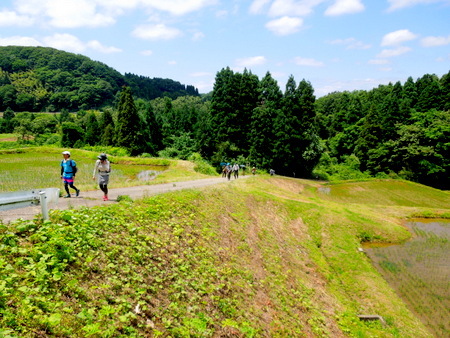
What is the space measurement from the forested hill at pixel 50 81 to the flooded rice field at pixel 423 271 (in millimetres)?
159612

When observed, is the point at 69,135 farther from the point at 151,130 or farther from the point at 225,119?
the point at 225,119

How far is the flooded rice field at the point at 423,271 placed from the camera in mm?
11344

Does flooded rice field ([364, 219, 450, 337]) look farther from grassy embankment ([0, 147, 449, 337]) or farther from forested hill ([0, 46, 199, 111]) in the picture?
forested hill ([0, 46, 199, 111])

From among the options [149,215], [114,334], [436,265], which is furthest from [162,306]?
[436,265]

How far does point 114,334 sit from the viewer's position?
15.0 ft


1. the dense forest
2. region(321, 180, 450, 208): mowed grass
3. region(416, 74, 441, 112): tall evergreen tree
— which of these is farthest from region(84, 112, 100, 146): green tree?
region(416, 74, 441, 112): tall evergreen tree

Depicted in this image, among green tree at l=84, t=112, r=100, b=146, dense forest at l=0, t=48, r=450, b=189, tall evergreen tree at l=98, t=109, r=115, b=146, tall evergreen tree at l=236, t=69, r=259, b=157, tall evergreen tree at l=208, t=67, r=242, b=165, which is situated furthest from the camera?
green tree at l=84, t=112, r=100, b=146

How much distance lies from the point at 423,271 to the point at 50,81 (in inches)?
7768

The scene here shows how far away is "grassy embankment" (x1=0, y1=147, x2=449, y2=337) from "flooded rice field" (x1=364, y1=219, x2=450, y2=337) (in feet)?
2.56

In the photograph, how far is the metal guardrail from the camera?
19.0 feet

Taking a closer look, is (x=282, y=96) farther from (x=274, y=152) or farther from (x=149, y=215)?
(x=149, y=215)

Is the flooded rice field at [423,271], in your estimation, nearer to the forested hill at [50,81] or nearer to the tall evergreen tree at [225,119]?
the tall evergreen tree at [225,119]

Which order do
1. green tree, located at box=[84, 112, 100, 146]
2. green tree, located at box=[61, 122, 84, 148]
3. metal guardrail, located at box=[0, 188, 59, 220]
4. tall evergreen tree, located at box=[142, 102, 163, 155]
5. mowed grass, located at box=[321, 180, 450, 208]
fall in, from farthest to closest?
green tree, located at box=[84, 112, 100, 146], tall evergreen tree, located at box=[142, 102, 163, 155], green tree, located at box=[61, 122, 84, 148], mowed grass, located at box=[321, 180, 450, 208], metal guardrail, located at box=[0, 188, 59, 220]

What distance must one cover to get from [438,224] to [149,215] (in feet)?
89.1
